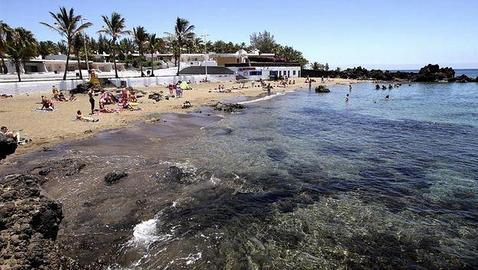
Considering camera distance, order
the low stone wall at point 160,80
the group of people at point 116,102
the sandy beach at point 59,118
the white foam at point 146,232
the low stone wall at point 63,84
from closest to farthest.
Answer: the white foam at point 146,232
the sandy beach at point 59,118
the group of people at point 116,102
the low stone wall at point 63,84
the low stone wall at point 160,80

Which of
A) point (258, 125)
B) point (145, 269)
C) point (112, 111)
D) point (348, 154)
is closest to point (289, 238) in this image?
point (145, 269)

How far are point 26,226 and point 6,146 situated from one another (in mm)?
10988

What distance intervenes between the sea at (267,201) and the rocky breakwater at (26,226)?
3.52ft

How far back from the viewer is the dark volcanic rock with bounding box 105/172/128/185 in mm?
13856

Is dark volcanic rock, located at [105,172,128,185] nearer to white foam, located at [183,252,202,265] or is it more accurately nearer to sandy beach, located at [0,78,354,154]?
white foam, located at [183,252,202,265]

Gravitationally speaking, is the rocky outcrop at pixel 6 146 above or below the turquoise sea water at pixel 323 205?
above

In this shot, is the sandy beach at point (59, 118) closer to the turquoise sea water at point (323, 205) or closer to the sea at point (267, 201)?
the sea at point (267, 201)

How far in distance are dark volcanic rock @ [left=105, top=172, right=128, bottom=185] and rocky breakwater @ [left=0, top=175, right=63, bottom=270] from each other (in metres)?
4.33

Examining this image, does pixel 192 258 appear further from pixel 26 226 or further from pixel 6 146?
pixel 6 146

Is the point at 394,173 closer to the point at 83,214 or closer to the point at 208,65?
the point at 83,214

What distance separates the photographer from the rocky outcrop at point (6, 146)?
16125mm

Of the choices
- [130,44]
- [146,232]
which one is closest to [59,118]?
[146,232]

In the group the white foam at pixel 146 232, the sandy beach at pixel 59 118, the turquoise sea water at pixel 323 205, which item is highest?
the sandy beach at pixel 59 118

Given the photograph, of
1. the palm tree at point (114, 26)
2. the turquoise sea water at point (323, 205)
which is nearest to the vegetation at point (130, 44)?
the palm tree at point (114, 26)
